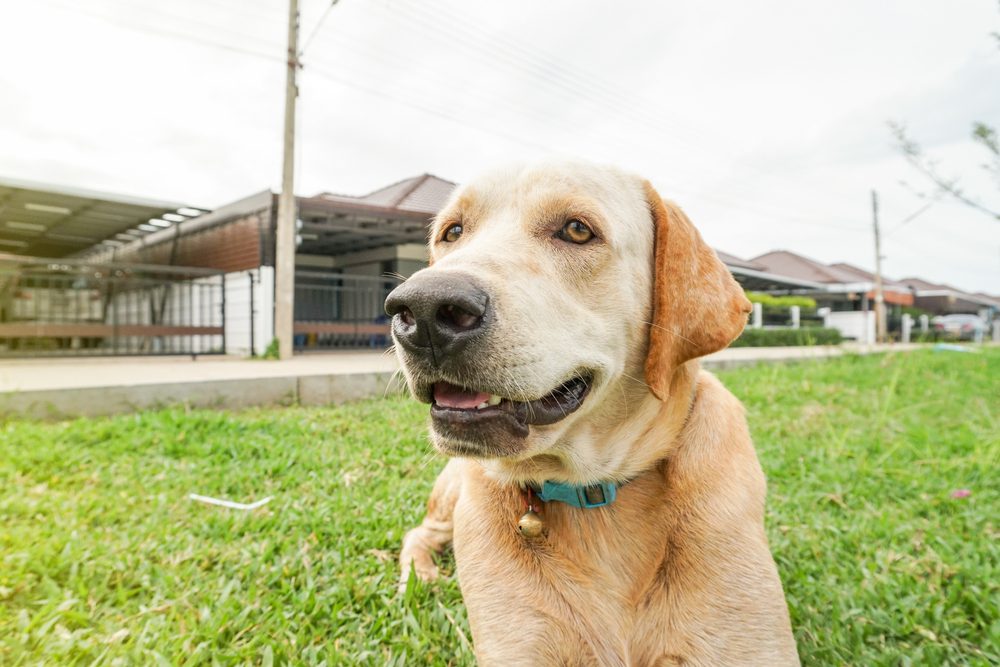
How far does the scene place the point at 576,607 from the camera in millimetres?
1741

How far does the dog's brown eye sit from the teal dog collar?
100 centimetres

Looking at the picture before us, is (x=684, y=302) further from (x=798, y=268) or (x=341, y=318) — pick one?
(x=798, y=268)

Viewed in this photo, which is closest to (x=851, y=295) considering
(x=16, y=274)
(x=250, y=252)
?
(x=250, y=252)

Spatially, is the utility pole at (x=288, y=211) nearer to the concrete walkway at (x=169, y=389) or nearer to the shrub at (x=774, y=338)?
the concrete walkway at (x=169, y=389)

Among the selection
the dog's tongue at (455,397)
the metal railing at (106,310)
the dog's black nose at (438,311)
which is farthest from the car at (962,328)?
the dog's black nose at (438,311)

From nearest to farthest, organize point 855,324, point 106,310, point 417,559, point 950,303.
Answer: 1. point 417,559
2. point 106,310
3. point 855,324
4. point 950,303

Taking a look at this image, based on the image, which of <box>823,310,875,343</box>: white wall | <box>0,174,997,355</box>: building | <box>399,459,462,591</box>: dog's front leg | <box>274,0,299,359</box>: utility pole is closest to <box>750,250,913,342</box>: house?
<box>823,310,875,343</box>: white wall

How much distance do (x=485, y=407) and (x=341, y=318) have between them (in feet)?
42.7

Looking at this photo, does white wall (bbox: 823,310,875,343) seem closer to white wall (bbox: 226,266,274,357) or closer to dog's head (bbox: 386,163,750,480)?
white wall (bbox: 226,266,274,357)

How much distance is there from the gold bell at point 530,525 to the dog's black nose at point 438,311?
27.0 inches

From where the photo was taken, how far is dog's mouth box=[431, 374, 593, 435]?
1.59m

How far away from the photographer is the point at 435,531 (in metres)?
2.78

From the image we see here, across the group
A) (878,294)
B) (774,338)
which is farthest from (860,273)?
(774,338)

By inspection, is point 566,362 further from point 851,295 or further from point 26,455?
point 851,295
